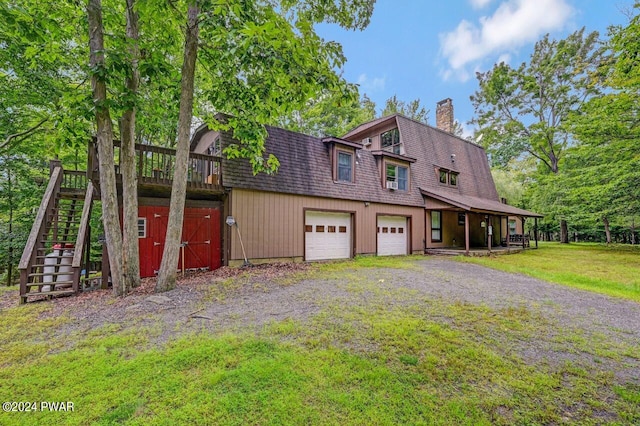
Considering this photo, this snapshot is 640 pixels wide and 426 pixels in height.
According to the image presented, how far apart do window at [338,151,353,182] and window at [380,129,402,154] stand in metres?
3.90

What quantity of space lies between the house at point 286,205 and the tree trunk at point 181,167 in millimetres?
1797

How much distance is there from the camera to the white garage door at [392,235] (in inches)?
496

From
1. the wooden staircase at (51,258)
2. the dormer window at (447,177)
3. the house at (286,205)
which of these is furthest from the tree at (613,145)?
the wooden staircase at (51,258)

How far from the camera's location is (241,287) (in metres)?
6.05

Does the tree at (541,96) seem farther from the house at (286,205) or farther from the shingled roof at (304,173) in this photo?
the shingled roof at (304,173)

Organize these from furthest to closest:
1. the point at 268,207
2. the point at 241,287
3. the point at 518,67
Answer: the point at 518,67 < the point at 268,207 < the point at 241,287

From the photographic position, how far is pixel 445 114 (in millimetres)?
18000

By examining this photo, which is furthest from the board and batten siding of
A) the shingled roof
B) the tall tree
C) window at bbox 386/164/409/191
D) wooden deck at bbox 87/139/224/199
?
the tall tree

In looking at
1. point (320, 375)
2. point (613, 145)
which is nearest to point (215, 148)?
point (320, 375)

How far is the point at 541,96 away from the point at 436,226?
15.4 m

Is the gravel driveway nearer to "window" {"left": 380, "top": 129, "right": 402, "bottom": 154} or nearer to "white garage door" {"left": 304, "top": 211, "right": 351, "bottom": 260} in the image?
"white garage door" {"left": 304, "top": 211, "right": 351, "bottom": 260}

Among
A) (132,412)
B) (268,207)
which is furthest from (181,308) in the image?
(268,207)

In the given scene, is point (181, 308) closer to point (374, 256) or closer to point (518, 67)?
point (374, 256)

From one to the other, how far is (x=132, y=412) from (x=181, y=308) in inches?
108
